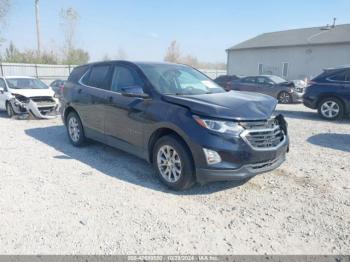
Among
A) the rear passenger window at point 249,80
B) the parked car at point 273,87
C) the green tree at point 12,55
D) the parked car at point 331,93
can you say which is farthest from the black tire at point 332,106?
the green tree at point 12,55

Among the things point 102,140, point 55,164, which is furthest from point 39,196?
point 102,140

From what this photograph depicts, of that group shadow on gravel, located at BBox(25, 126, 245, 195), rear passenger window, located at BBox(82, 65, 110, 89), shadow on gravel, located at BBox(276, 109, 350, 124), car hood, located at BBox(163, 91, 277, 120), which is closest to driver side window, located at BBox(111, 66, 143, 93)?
rear passenger window, located at BBox(82, 65, 110, 89)

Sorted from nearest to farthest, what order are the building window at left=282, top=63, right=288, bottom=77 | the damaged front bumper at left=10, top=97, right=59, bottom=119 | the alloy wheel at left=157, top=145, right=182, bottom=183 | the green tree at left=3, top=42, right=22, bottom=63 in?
the alloy wheel at left=157, top=145, right=182, bottom=183
the damaged front bumper at left=10, top=97, right=59, bottom=119
the building window at left=282, top=63, right=288, bottom=77
the green tree at left=3, top=42, right=22, bottom=63

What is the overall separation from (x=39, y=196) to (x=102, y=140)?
1.71 meters

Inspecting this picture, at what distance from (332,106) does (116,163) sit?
740cm

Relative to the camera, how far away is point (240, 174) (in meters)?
3.54

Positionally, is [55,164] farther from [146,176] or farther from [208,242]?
[208,242]

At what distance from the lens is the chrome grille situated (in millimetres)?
3533

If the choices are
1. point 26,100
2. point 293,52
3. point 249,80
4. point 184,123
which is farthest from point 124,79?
point 293,52

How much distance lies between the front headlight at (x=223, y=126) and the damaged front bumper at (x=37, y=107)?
7.60 metres

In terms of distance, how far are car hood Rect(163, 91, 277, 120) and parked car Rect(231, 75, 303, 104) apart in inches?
415

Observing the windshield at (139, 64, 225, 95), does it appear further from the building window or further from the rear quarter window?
the building window

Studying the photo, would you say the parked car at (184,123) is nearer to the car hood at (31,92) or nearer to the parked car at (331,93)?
the car hood at (31,92)

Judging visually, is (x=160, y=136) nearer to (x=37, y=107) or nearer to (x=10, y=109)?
(x=37, y=107)
